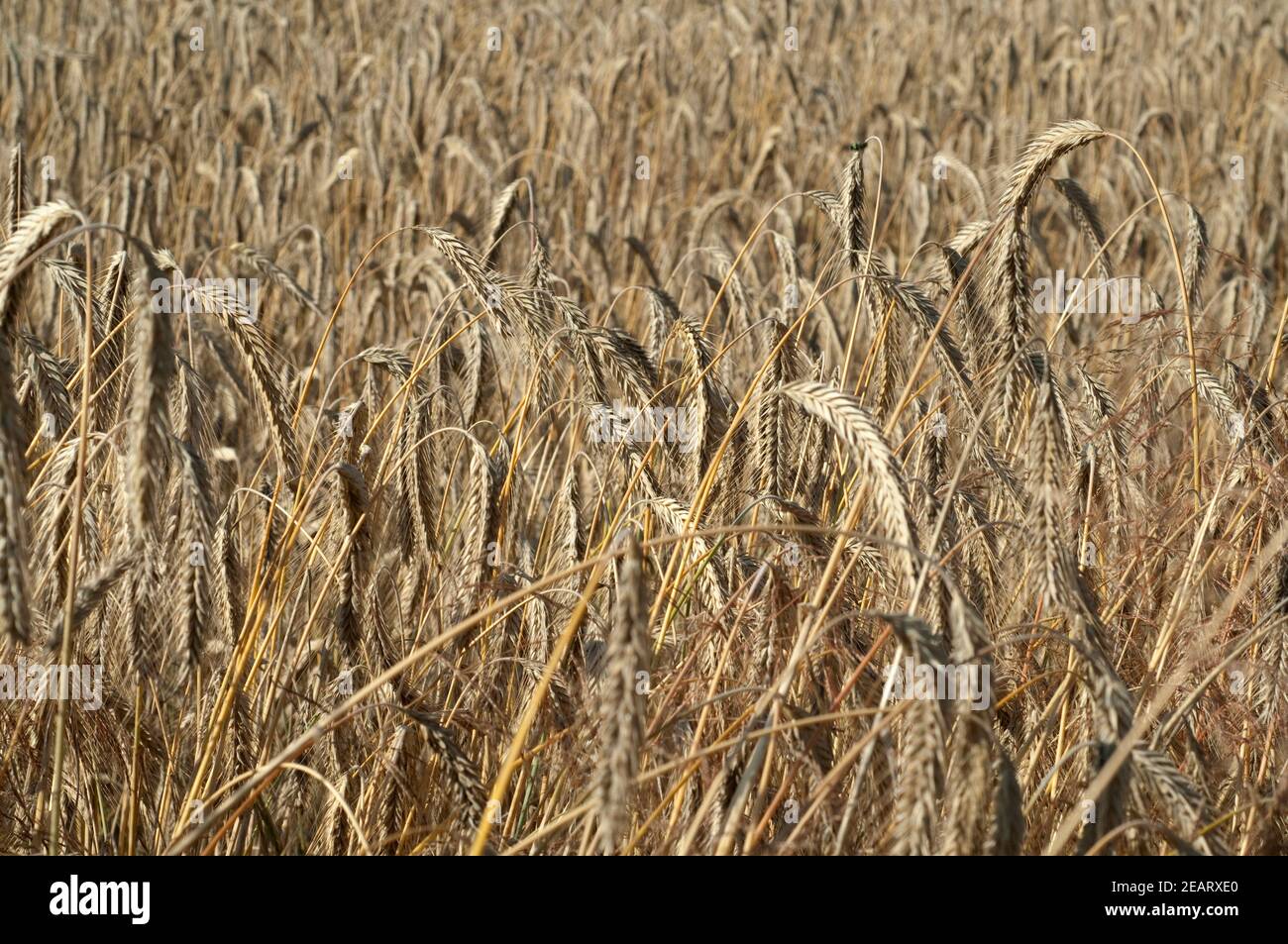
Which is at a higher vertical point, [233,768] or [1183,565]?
[1183,565]

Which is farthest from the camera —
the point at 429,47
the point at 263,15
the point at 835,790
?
the point at 263,15

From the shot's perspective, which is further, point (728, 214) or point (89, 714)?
point (728, 214)

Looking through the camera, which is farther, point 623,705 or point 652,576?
point 652,576

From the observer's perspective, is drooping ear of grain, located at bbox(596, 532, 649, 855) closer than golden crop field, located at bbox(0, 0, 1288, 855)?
Yes

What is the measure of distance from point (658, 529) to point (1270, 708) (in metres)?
0.99

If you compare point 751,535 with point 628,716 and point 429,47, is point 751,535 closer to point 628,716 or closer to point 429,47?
point 628,716

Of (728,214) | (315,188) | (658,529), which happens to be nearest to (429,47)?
(315,188)

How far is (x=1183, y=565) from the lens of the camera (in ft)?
6.72

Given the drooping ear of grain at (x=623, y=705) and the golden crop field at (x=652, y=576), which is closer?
the drooping ear of grain at (x=623, y=705)

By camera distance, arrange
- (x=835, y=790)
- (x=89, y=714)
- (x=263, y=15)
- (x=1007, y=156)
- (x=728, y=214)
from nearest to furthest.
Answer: (x=835, y=790) → (x=89, y=714) → (x=728, y=214) → (x=1007, y=156) → (x=263, y=15)

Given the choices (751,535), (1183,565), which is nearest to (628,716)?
(751,535)

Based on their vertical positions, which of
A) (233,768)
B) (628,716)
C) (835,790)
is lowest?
(233,768)

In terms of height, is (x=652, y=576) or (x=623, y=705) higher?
(x=623, y=705)
